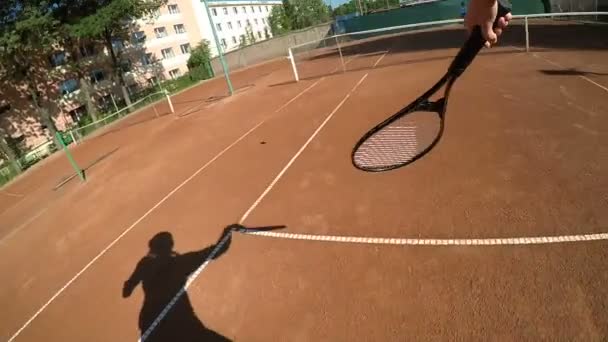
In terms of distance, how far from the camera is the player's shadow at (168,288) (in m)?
5.69

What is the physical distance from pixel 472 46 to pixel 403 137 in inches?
54.1

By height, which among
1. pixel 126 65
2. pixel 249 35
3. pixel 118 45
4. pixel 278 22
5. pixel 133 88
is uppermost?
pixel 278 22

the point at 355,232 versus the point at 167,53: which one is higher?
the point at 167,53

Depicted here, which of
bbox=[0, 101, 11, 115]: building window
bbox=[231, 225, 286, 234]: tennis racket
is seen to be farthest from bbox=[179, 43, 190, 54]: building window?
bbox=[231, 225, 286, 234]: tennis racket

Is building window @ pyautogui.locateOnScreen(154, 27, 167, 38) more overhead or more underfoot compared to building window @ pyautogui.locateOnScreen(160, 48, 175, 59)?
more overhead

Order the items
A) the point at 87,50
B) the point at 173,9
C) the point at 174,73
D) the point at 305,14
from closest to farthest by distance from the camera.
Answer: the point at 87,50 < the point at 174,73 < the point at 173,9 < the point at 305,14

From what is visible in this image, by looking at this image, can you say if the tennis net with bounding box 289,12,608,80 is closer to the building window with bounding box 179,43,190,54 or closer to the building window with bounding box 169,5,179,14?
the building window with bounding box 179,43,190,54

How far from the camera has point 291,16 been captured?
235 ft

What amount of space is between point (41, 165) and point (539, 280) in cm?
2688

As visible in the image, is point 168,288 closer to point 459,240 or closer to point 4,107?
point 459,240

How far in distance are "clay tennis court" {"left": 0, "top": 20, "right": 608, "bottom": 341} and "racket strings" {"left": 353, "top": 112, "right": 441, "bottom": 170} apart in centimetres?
232

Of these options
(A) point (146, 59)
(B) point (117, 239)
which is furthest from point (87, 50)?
(B) point (117, 239)

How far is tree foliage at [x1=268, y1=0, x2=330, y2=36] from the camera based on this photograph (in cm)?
6969

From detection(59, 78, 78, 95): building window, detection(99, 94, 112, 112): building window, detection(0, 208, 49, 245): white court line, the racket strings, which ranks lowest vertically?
detection(0, 208, 49, 245): white court line
